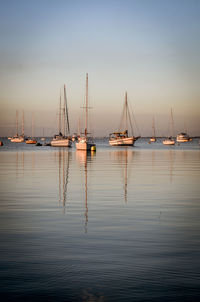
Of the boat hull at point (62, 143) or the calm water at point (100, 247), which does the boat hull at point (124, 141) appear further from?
the calm water at point (100, 247)

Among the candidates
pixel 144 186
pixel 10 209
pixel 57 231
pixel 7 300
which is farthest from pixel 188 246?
pixel 144 186

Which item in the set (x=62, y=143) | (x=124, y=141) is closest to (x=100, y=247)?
(x=62, y=143)

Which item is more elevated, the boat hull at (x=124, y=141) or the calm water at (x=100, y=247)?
the calm water at (x=100, y=247)

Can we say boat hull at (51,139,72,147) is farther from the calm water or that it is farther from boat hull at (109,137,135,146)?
Answer: the calm water

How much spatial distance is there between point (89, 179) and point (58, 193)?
6770 mm

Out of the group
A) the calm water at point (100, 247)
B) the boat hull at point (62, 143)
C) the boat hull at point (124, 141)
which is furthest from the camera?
the boat hull at point (124, 141)

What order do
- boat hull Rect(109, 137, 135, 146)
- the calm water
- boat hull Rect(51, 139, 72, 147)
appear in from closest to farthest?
the calm water
boat hull Rect(51, 139, 72, 147)
boat hull Rect(109, 137, 135, 146)

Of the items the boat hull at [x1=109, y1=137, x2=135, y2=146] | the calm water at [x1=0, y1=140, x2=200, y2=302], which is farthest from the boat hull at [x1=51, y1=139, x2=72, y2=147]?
the calm water at [x1=0, y1=140, x2=200, y2=302]

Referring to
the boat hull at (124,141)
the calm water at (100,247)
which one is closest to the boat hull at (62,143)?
the boat hull at (124,141)

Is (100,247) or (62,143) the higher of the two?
(100,247)

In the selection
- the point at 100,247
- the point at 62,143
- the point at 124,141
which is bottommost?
the point at 62,143

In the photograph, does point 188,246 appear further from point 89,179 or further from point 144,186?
point 89,179

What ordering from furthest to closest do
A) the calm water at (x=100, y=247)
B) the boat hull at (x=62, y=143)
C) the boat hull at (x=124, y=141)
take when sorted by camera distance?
the boat hull at (x=124, y=141) < the boat hull at (x=62, y=143) < the calm water at (x=100, y=247)

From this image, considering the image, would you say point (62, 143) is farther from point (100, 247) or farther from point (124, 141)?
point (100, 247)
